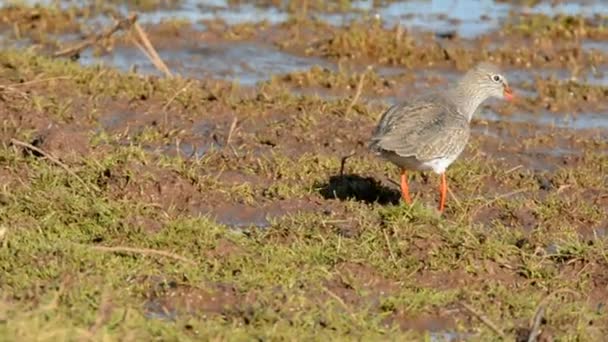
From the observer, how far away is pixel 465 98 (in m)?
9.33

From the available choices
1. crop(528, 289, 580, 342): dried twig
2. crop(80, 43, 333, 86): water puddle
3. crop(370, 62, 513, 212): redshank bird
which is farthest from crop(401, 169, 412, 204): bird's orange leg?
crop(80, 43, 333, 86): water puddle

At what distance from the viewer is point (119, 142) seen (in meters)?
9.69

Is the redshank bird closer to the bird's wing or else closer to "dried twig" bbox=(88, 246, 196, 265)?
the bird's wing

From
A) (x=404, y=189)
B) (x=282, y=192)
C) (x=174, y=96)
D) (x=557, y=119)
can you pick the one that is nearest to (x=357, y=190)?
(x=404, y=189)

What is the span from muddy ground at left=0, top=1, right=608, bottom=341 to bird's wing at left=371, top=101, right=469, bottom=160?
1.18ft

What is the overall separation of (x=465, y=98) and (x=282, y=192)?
1.47 metres

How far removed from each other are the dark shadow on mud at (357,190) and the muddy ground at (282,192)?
2 centimetres

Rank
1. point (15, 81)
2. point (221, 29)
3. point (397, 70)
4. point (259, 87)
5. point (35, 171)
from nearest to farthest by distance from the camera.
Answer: point (35, 171), point (15, 81), point (259, 87), point (397, 70), point (221, 29)

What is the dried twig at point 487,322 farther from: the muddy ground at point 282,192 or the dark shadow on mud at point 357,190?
the dark shadow on mud at point 357,190

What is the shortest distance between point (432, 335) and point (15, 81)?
16.8 feet

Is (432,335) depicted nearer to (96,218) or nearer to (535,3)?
(96,218)

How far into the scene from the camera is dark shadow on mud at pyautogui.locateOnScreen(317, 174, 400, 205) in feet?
28.7

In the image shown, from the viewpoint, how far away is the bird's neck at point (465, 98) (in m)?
9.20

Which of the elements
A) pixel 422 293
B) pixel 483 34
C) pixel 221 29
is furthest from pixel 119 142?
pixel 483 34
